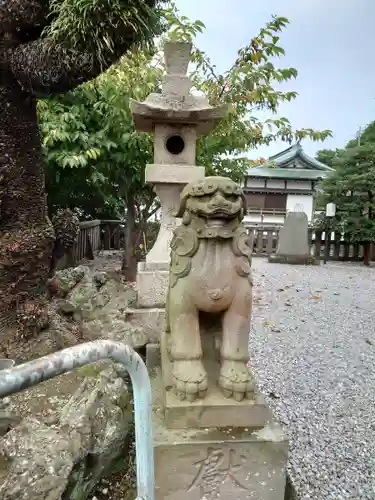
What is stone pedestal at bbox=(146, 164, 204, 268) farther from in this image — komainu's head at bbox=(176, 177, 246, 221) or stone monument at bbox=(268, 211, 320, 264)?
stone monument at bbox=(268, 211, 320, 264)

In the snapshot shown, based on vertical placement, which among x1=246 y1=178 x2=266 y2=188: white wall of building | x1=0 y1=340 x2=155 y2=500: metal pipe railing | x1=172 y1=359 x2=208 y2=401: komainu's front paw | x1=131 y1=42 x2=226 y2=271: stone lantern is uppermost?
x1=246 y1=178 x2=266 y2=188: white wall of building

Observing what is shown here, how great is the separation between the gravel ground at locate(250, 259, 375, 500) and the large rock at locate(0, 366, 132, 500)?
93cm

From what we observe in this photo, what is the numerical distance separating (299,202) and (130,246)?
1386 centimetres

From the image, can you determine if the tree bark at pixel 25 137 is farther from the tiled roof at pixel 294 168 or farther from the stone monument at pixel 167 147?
the tiled roof at pixel 294 168

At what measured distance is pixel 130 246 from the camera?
6.09m

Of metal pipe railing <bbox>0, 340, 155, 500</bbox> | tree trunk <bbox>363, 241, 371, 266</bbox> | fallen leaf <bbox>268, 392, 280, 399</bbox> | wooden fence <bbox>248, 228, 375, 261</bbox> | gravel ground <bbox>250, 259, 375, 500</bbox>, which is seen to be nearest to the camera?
metal pipe railing <bbox>0, 340, 155, 500</bbox>

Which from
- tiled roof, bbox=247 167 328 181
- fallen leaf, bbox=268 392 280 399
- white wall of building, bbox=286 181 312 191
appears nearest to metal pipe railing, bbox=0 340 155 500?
fallen leaf, bbox=268 392 280 399

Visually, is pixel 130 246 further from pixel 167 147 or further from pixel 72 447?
pixel 72 447

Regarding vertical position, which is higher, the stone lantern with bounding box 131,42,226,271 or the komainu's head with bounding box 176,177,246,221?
the stone lantern with bounding box 131,42,226,271

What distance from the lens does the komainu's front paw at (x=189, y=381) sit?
1.50 metres

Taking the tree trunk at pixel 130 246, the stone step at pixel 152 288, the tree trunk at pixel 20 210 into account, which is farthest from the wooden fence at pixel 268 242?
the tree trunk at pixel 20 210

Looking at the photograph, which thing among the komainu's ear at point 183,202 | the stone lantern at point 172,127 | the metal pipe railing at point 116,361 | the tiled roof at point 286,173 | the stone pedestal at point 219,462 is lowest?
the stone pedestal at point 219,462

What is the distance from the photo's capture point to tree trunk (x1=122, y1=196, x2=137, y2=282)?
5.98 meters

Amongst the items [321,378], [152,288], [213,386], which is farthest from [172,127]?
[321,378]
